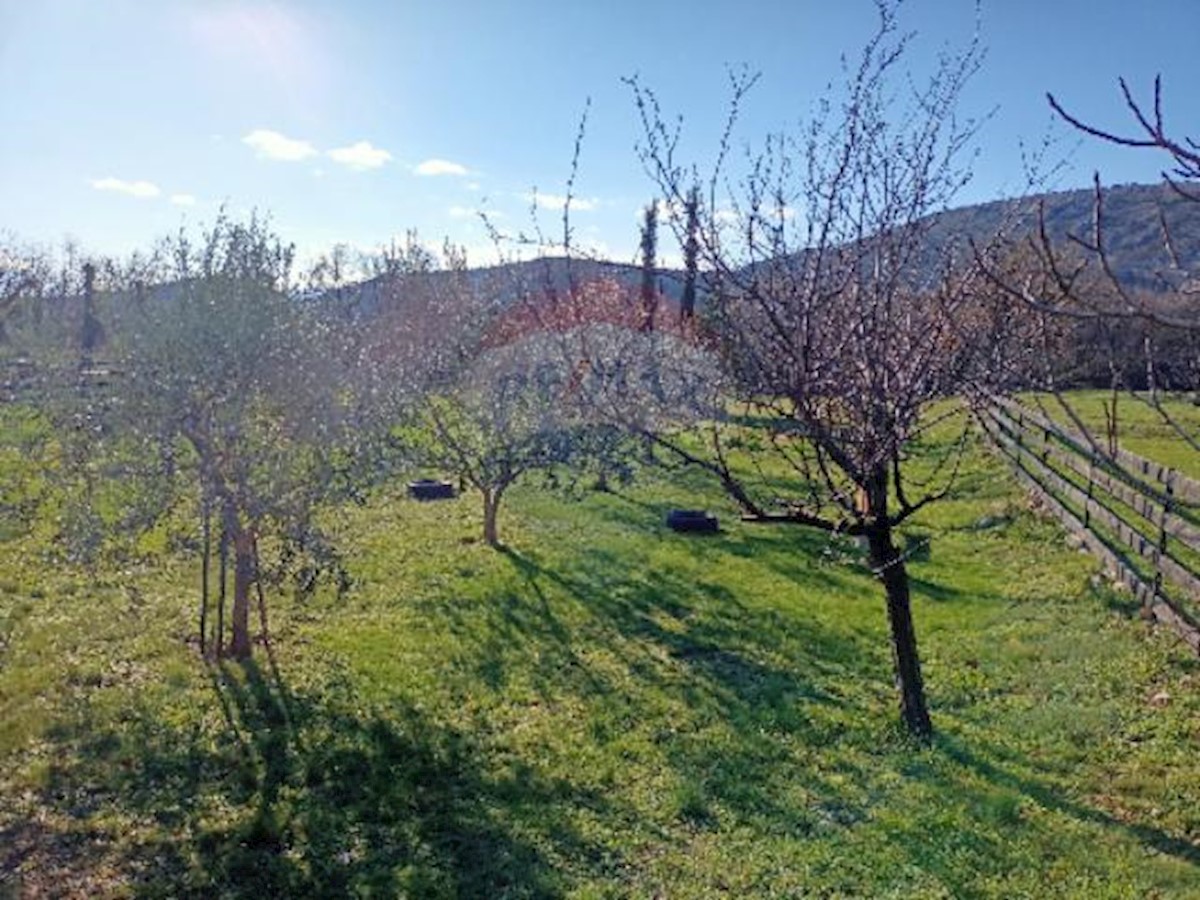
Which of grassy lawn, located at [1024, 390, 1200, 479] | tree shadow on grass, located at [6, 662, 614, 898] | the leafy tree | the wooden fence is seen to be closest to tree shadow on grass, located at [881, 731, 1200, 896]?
tree shadow on grass, located at [6, 662, 614, 898]

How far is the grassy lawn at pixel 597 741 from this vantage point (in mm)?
6641

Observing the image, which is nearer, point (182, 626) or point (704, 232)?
point (704, 232)

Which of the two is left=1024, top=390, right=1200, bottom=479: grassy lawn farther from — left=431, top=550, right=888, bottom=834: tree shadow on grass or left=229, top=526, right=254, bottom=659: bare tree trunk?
left=229, top=526, right=254, bottom=659: bare tree trunk

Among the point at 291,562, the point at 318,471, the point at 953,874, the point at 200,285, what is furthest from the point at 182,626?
the point at 953,874

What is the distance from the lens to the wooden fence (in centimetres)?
955

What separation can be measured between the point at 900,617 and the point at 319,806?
195 inches

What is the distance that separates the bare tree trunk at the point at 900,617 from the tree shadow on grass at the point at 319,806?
9.17ft

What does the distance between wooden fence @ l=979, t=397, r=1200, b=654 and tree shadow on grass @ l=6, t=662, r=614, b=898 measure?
4.55 meters

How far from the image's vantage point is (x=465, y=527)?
58.8 feet

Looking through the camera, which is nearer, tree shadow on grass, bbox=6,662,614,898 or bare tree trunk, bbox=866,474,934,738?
tree shadow on grass, bbox=6,662,614,898

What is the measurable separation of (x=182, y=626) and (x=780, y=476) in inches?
605

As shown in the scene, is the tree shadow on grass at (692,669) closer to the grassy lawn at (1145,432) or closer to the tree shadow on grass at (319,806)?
the tree shadow on grass at (319,806)

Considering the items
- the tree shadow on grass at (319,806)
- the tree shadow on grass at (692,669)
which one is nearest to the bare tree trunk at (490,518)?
the tree shadow on grass at (692,669)

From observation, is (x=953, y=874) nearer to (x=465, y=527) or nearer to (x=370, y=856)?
(x=370, y=856)
